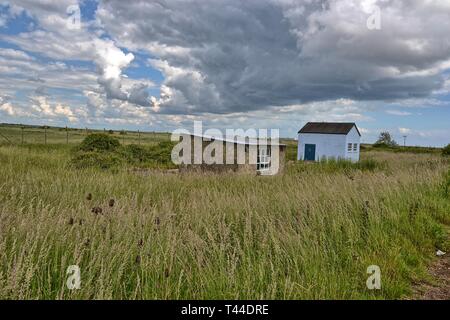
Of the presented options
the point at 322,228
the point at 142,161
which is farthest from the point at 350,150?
the point at 322,228

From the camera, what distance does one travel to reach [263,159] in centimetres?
1828

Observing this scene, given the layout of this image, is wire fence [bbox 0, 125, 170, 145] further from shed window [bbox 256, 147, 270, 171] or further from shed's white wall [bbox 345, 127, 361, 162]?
shed's white wall [bbox 345, 127, 361, 162]

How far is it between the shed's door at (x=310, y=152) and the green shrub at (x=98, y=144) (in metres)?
21.8

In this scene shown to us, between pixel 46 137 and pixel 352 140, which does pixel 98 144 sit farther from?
pixel 46 137

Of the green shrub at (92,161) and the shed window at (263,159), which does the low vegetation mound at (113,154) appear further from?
the shed window at (263,159)

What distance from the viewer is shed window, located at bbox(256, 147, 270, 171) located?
58.9 ft

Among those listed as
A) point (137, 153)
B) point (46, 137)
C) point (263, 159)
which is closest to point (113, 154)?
point (137, 153)

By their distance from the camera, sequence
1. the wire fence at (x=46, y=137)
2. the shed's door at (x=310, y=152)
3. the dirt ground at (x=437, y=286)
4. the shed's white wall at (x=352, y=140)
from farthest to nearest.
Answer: the shed's door at (x=310, y=152) → the shed's white wall at (x=352, y=140) → the wire fence at (x=46, y=137) → the dirt ground at (x=437, y=286)

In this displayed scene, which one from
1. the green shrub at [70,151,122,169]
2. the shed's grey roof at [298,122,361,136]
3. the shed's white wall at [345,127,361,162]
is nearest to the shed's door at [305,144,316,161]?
the shed's grey roof at [298,122,361,136]

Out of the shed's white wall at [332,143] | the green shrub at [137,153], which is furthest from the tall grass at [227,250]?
the shed's white wall at [332,143]

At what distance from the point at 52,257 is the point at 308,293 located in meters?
2.64

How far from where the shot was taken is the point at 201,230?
478 cm

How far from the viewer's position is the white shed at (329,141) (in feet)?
105

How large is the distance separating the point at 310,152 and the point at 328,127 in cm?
326
